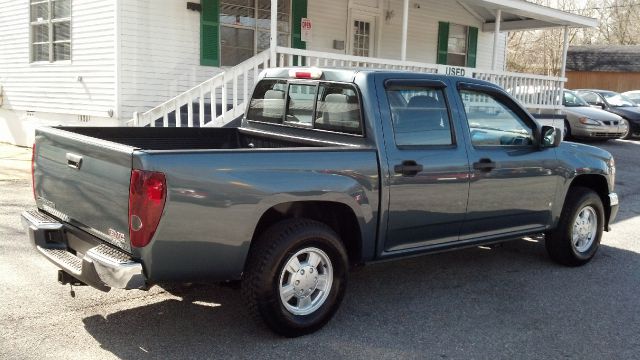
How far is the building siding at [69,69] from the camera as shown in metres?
10.9

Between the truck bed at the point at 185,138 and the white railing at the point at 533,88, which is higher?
the white railing at the point at 533,88

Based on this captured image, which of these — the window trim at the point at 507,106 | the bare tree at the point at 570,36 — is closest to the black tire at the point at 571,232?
the window trim at the point at 507,106

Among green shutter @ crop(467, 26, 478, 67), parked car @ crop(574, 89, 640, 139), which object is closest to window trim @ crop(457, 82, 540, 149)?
green shutter @ crop(467, 26, 478, 67)

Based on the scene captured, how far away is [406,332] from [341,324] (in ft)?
1.47

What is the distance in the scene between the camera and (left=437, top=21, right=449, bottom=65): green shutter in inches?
616

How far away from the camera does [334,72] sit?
4637 mm

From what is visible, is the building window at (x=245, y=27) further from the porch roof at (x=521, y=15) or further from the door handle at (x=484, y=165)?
the door handle at (x=484, y=165)

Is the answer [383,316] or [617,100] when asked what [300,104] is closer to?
[383,316]

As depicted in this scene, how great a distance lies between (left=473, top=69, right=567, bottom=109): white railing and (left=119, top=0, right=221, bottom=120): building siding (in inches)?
256

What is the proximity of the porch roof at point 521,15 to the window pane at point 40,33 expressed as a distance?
9055 millimetres

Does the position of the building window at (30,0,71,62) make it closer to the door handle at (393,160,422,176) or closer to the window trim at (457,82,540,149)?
the window trim at (457,82,540,149)

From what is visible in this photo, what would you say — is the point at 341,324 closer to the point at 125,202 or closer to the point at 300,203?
the point at 300,203

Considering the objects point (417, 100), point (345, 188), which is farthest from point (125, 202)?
point (417, 100)

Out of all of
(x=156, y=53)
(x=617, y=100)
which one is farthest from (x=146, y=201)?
(x=617, y=100)
